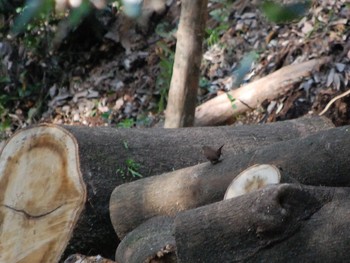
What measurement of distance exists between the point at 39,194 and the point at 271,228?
1.87m

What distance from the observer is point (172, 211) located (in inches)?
147

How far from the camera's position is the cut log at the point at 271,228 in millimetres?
2768

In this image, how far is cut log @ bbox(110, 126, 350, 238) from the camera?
10.8 feet

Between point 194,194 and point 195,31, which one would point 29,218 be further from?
point 195,31

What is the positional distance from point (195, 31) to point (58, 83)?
3.64 meters

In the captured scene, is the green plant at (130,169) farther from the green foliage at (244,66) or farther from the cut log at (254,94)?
the green foliage at (244,66)

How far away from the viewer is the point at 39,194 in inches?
169

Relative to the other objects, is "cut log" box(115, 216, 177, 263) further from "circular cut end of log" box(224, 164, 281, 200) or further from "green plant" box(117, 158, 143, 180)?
"green plant" box(117, 158, 143, 180)

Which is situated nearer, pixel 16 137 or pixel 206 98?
pixel 16 137

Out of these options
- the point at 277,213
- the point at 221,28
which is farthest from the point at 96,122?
the point at 277,213

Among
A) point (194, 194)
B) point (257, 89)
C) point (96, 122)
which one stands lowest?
point (96, 122)

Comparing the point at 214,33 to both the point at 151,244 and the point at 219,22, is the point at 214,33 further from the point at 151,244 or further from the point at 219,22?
the point at 151,244

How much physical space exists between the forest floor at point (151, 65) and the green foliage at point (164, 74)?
1 centimetres

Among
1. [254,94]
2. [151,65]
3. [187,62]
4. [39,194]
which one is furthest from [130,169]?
[151,65]
